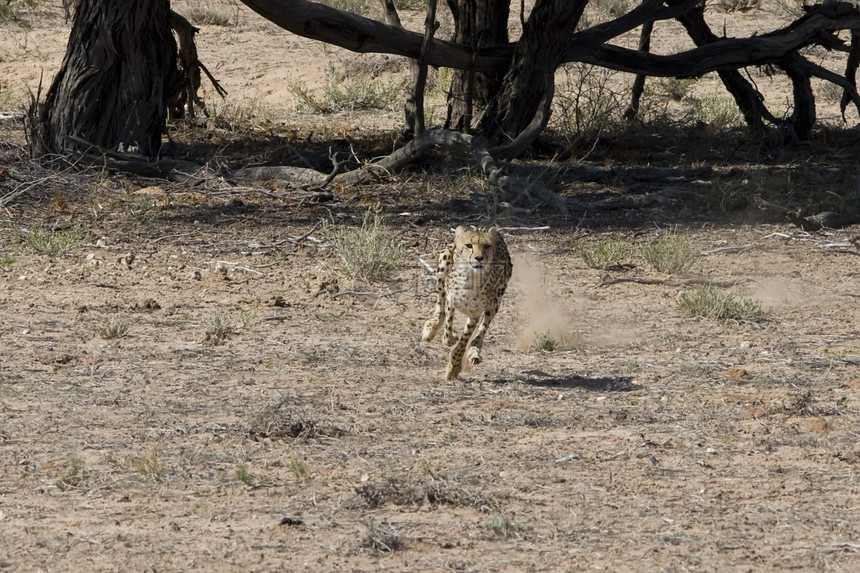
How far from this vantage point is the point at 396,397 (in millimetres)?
7129

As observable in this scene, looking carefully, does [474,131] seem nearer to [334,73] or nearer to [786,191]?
[786,191]

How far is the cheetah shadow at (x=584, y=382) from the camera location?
294 inches

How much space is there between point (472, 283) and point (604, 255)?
3837 mm

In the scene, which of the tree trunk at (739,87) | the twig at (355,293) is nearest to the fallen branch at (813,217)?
the tree trunk at (739,87)

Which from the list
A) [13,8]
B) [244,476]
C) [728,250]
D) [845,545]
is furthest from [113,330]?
[13,8]

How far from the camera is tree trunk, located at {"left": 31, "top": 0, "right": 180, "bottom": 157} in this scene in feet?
42.0

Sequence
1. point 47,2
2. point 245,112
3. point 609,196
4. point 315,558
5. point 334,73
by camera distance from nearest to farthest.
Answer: point 315,558 → point 609,196 → point 245,112 → point 334,73 → point 47,2

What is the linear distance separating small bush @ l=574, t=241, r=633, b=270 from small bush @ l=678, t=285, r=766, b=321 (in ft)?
4.35

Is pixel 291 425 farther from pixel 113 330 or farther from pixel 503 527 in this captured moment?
pixel 113 330

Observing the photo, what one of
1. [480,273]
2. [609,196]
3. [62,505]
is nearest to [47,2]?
[609,196]

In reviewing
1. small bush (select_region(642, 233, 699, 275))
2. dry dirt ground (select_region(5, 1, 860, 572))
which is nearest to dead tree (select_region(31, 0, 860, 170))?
dry dirt ground (select_region(5, 1, 860, 572))

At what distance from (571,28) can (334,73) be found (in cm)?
640

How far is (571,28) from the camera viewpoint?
14156 mm

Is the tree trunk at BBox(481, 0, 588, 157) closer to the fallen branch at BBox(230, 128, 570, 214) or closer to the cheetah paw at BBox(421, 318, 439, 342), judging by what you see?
the fallen branch at BBox(230, 128, 570, 214)
